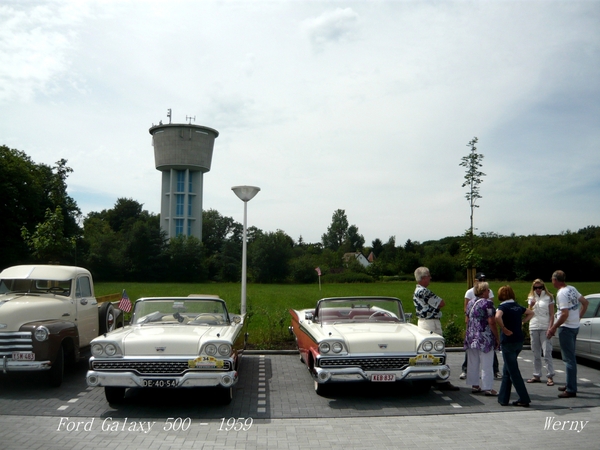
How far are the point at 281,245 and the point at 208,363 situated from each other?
228ft

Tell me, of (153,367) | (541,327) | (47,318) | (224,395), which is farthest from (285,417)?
(47,318)

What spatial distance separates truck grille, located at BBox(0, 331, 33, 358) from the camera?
863 cm

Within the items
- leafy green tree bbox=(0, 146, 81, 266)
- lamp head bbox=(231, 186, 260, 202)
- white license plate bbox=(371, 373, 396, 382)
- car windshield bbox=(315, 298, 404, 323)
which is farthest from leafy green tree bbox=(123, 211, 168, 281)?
white license plate bbox=(371, 373, 396, 382)

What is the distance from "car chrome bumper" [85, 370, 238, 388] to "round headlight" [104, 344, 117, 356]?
27 cm

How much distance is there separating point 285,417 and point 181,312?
10.0 feet

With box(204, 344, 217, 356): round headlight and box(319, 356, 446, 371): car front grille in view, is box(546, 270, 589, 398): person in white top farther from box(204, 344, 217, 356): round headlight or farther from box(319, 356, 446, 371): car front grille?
box(204, 344, 217, 356): round headlight

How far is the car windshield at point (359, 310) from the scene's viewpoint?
9750 mm

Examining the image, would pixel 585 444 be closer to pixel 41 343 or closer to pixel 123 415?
pixel 123 415

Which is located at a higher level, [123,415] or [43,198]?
[43,198]

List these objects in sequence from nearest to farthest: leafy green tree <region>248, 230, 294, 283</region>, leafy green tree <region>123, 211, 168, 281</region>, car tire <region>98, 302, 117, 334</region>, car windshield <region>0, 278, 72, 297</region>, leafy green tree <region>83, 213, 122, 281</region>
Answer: car windshield <region>0, 278, 72, 297</region>
car tire <region>98, 302, 117, 334</region>
leafy green tree <region>83, 213, 122, 281</region>
leafy green tree <region>123, 211, 168, 281</region>
leafy green tree <region>248, 230, 294, 283</region>

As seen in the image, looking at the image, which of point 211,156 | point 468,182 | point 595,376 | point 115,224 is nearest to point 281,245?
point 211,156

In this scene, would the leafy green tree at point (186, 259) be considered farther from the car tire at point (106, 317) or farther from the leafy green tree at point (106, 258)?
the car tire at point (106, 317)

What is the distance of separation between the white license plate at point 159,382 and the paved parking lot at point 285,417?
0.40m

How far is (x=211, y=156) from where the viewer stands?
72000 mm
